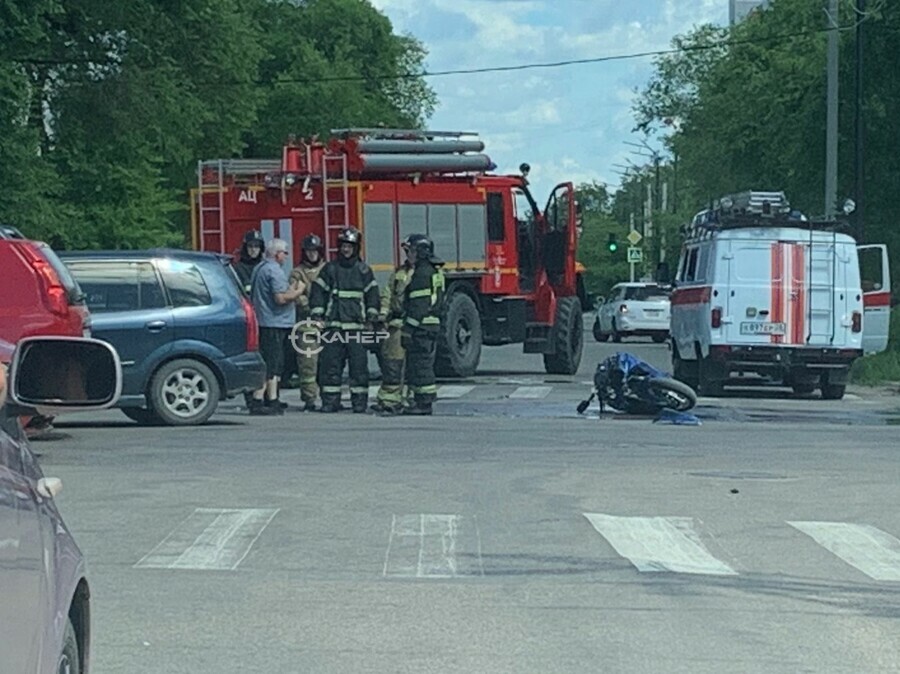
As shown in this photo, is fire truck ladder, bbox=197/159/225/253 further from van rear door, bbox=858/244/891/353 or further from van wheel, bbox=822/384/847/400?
van rear door, bbox=858/244/891/353

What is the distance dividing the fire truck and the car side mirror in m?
21.3

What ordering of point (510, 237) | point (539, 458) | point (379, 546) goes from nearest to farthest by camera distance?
point (379, 546) < point (539, 458) < point (510, 237)

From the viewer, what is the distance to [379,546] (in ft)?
35.5

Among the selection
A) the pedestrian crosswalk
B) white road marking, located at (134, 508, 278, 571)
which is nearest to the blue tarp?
the pedestrian crosswalk

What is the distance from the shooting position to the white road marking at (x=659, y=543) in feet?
33.6

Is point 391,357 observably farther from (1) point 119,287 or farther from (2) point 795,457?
(2) point 795,457

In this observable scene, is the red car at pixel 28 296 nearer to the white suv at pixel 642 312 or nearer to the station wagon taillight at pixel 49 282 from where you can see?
the station wagon taillight at pixel 49 282

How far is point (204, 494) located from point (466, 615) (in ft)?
15.5

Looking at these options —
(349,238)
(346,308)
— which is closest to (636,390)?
(346,308)

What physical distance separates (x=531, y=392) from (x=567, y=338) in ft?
13.4

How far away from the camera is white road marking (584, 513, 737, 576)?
33.6ft

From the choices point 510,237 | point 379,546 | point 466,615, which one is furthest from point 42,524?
point 510,237

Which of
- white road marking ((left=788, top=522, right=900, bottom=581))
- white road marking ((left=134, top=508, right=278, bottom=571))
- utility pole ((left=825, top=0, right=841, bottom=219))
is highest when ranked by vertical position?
utility pole ((left=825, top=0, right=841, bottom=219))

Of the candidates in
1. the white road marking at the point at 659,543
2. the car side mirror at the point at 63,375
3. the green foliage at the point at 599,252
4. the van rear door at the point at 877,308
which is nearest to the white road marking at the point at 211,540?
the white road marking at the point at 659,543
